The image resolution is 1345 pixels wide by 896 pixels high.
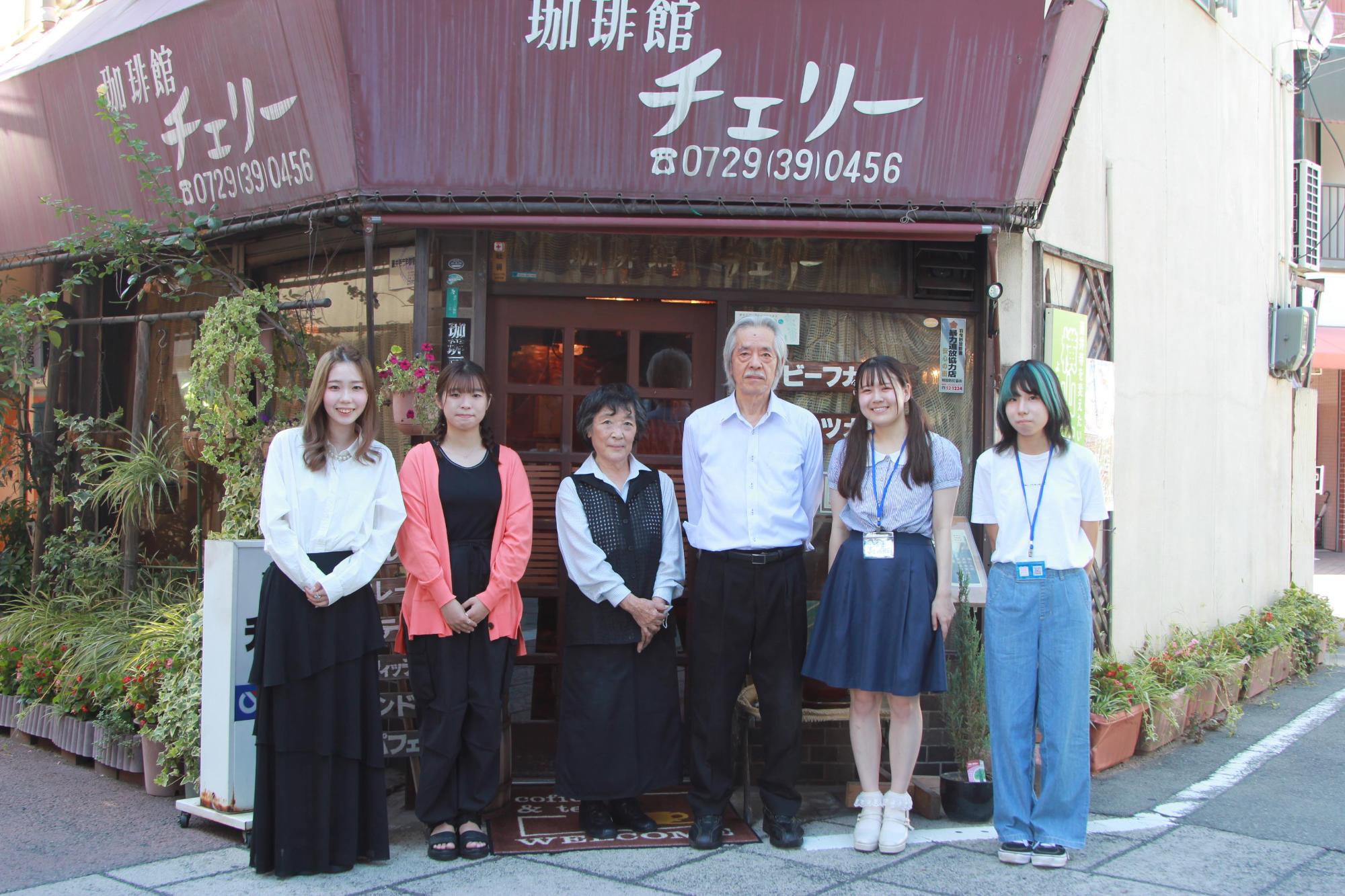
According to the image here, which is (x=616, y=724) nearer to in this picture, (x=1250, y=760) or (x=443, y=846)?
(x=443, y=846)

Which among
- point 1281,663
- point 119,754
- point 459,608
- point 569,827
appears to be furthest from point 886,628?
point 1281,663

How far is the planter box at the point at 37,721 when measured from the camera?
6457mm

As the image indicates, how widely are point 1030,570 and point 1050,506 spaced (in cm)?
28

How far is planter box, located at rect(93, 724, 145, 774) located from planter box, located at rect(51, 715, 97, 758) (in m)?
0.07

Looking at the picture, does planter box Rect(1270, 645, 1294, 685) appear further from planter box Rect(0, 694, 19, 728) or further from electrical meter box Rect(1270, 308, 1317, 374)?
planter box Rect(0, 694, 19, 728)

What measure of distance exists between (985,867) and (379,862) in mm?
2423

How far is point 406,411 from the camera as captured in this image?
17.6ft

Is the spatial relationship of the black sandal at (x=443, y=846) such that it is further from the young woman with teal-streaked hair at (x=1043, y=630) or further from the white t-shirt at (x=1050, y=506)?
the white t-shirt at (x=1050, y=506)

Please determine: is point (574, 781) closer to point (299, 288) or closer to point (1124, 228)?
point (299, 288)

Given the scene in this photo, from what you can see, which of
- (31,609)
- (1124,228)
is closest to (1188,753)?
(1124,228)

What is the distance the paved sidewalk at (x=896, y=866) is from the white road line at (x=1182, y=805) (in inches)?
0.5

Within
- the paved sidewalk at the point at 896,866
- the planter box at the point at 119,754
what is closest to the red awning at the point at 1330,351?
the paved sidewalk at the point at 896,866

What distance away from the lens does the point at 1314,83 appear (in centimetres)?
1328

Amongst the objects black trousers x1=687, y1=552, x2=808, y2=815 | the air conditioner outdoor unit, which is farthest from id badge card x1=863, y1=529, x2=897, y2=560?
the air conditioner outdoor unit
